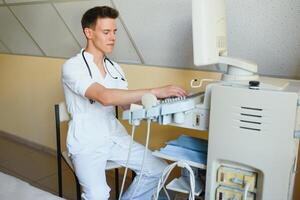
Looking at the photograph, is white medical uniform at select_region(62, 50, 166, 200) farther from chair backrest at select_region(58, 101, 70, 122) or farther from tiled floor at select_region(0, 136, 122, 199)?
tiled floor at select_region(0, 136, 122, 199)

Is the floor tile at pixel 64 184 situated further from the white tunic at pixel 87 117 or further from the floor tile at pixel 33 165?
the white tunic at pixel 87 117

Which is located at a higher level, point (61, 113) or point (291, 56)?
point (291, 56)

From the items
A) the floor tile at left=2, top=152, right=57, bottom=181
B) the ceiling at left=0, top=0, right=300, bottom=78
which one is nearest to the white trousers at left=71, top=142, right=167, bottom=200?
the ceiling at left=0, top=0, right=300, bottom=78

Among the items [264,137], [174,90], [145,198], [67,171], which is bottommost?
[67,171]

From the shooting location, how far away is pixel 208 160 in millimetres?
1250

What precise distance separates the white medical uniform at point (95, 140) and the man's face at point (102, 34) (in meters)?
0.08

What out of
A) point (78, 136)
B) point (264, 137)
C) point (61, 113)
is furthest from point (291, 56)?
point (61, 113)

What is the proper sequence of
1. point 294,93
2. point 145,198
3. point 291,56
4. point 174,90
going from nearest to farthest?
point 294,93
point 174,90
point 291,56
point 145,198

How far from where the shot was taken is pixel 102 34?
1667 mm

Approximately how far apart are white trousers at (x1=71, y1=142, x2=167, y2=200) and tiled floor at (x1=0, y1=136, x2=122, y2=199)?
62cm

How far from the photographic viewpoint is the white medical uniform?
1613mm

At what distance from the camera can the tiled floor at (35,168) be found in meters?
2.53

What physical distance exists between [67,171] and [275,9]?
2.15m

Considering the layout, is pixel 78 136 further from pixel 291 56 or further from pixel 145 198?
pixel 291 56
